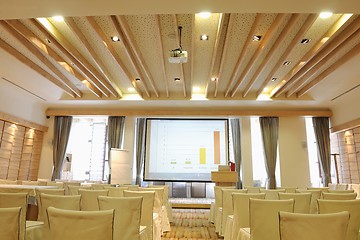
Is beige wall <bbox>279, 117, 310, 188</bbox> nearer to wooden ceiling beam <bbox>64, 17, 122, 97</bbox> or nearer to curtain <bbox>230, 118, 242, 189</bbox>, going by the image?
curtain <bbox>230, 118, 242, 189</bbox>

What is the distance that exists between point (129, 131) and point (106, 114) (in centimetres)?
101

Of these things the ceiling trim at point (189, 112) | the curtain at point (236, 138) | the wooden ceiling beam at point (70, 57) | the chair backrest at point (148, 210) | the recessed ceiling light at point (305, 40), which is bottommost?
the chair backrest at point (148, 210)

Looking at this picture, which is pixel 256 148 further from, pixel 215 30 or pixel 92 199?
pixel 92 199

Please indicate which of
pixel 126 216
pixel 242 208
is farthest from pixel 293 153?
pixel 126 216

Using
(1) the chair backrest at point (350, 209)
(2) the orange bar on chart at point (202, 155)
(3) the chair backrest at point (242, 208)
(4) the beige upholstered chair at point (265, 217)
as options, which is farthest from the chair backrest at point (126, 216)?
(2) the orange bar on chart at point (202, 155)

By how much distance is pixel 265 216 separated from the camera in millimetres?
2584

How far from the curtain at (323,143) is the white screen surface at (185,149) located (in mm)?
3085

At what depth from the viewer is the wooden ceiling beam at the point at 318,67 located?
4.71 metres

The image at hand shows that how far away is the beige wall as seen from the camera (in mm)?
8758

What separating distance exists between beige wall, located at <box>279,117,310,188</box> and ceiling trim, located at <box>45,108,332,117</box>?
41cm

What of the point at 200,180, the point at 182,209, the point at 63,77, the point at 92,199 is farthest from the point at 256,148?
the point at 92,199

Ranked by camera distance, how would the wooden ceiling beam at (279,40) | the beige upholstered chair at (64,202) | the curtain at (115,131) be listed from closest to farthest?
the beige upholstered chair at (64,202) < the wooden ceiling beam at (279,40) < the curtain at (115,131)

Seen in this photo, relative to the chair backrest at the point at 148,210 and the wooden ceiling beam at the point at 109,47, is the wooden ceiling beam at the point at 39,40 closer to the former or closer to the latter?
the wooden ceiling beam at the point at 109,47

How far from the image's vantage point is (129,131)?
941 centimetres
